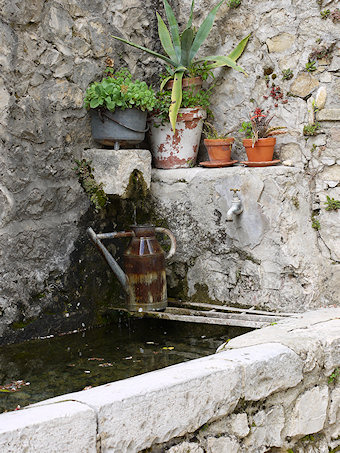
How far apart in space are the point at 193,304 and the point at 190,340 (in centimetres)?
53

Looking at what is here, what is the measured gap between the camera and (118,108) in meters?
3.75

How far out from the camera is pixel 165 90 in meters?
4.12

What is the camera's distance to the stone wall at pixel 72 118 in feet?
11.4

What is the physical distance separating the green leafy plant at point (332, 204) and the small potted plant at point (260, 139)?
0.46 m

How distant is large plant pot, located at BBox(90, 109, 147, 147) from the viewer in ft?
12.4

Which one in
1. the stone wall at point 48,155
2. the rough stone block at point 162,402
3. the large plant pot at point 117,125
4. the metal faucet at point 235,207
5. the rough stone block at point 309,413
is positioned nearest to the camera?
the rough stone block at point 162,402

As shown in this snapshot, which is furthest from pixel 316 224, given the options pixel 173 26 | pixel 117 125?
pixel 173 26

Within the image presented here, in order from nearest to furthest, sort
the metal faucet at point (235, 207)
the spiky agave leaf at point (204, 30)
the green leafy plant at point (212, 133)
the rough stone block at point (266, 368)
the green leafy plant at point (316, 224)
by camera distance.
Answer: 1. the rough stone block at point (266, 368)
2. the metal faucet at point (235, 207)
3. the green leafy plant at point (316, 224)
4. the spiky agave leaf at point (204, 30)
5. the green leafy plant at point (212, 133)

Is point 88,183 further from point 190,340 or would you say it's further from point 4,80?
point 190,340

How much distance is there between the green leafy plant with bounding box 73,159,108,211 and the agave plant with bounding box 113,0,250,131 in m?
0.63

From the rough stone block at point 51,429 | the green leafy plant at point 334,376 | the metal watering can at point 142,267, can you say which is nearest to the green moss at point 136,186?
the metal watering can at point 142,267

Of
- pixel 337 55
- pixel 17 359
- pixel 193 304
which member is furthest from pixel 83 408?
pixel 337 55

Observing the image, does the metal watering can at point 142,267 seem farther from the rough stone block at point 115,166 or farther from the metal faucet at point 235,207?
the metal faucet at point 235,207

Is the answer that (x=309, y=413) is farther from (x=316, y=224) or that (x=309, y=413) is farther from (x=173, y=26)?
(x=173, y=26)
